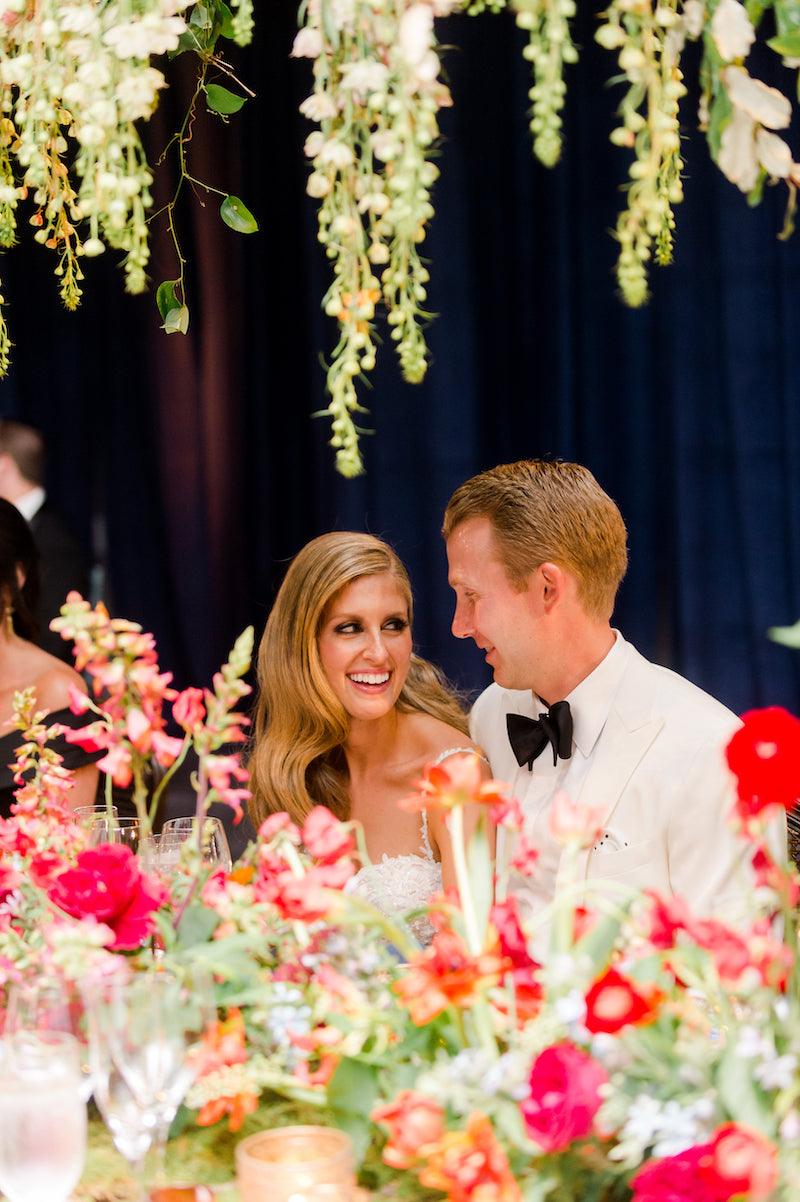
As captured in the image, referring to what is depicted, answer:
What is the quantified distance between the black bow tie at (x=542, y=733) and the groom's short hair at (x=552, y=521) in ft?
0.77

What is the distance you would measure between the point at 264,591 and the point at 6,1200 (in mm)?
3277

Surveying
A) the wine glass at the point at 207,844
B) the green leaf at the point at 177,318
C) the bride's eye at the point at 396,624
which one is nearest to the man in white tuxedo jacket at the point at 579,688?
the bride's eye at the point at 396,624

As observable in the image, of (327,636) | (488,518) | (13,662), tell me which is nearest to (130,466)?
(13,662)

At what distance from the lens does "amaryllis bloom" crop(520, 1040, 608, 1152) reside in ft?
Result: 2.64

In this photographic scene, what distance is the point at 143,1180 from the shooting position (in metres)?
0.92

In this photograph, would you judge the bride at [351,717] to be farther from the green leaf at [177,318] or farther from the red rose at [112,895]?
the red rose at [112,895]

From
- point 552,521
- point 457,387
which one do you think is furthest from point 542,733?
point 457,387

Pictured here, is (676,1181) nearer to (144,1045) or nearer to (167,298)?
(144,1045)

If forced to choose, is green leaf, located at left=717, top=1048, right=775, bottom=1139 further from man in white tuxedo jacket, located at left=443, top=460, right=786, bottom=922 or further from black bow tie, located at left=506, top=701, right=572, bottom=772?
black bow tie, located at left=506, top=701, right=572, bottom=772

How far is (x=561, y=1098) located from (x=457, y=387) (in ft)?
10.6

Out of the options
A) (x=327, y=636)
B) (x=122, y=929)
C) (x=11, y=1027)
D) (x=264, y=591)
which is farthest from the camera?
(x=264, y=591)

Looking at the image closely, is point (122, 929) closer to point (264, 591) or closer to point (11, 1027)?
point (11, 1027)

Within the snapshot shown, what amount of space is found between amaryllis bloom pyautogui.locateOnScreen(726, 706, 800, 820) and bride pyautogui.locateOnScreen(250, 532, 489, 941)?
1747mm

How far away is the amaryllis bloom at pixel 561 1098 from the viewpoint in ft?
2.64
